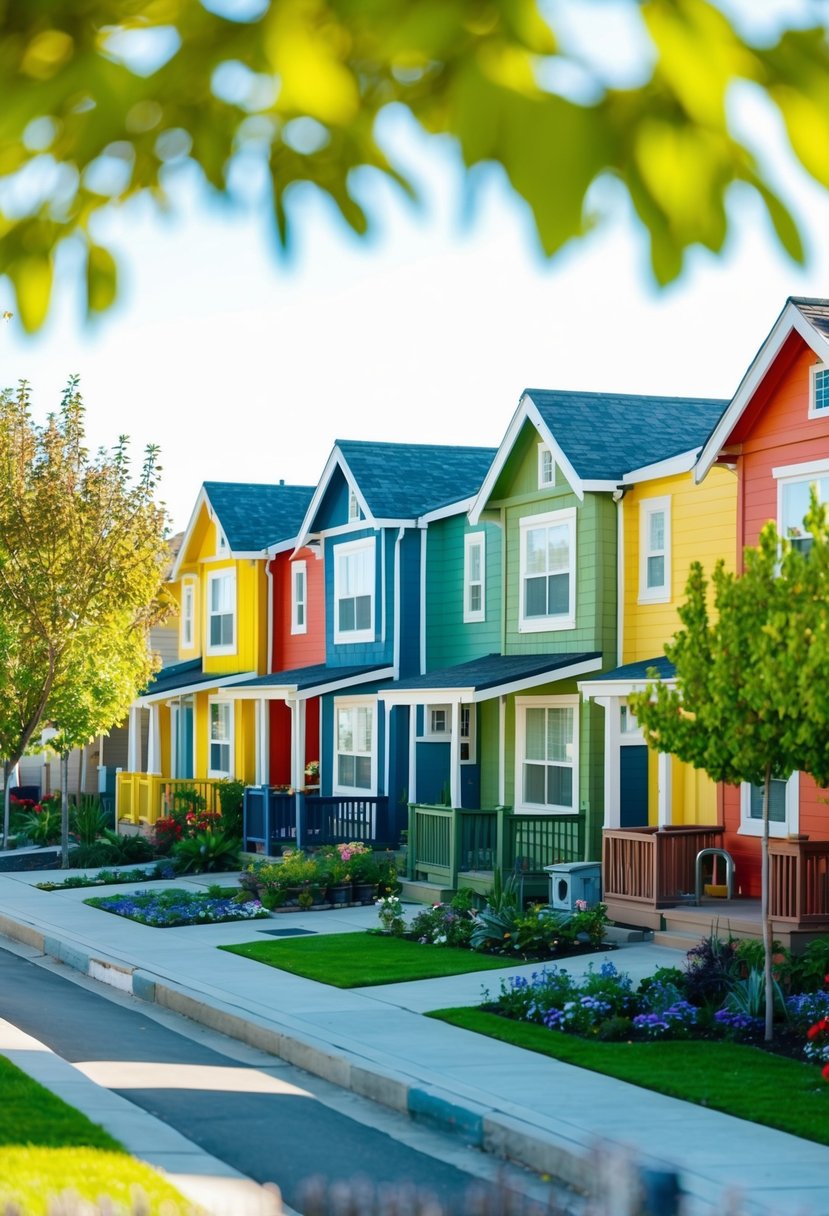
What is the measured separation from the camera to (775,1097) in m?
11.6

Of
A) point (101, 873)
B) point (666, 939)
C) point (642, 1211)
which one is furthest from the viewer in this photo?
point (101, 873)

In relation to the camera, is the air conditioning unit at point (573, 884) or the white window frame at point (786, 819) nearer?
the white window frame at point (786, 819)

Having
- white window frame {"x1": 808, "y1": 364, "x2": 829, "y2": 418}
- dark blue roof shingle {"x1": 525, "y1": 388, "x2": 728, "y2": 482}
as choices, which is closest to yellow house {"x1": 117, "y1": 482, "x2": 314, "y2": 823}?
dark blue roof shingle {"x1": 525, "y1": 388, "x2": 728, "y2": 482}

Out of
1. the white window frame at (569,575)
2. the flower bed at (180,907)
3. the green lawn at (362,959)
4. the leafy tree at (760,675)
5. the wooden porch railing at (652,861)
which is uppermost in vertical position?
the white window frame at (569,575)

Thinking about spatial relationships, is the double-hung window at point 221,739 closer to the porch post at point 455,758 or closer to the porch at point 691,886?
the porch post at point 455,758

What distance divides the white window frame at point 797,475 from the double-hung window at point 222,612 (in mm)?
20050

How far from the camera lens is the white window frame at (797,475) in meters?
19.6

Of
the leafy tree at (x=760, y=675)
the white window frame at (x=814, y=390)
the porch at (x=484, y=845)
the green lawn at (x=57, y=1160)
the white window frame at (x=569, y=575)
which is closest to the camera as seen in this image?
the green lawn at (x=57, y=1160)

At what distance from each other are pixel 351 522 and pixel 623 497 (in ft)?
29.4

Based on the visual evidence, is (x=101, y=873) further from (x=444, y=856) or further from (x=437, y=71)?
(x=437, y=71)

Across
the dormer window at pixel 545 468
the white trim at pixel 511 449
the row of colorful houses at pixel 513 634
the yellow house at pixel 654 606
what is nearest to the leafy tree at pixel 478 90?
the row of colorful houses at pixel 513 634

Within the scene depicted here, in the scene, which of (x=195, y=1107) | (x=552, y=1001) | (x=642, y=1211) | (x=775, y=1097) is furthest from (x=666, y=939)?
(x=642, y=1211)

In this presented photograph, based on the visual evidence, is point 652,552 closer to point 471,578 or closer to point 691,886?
point 691,886

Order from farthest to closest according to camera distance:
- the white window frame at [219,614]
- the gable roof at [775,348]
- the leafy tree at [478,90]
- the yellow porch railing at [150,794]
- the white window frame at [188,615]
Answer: the white window frame at [188,615], the white window frame at [219,614], the yellow porch railing at [150,794], the gable roof at [775,348], the leafy tree at [478,90]
